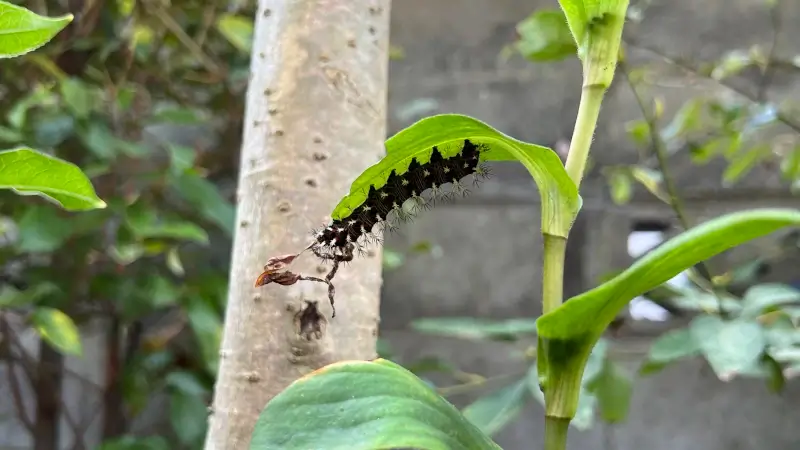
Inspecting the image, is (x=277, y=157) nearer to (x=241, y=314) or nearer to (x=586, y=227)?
(x=241, y=314)

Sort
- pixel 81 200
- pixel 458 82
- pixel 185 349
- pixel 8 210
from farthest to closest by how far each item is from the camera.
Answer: pixel 458 82
pixel 185 349
pixel 8 210
pixel 81 200

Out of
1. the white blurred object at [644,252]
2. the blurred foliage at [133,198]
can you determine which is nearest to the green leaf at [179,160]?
the blurred foliage at [133,198]

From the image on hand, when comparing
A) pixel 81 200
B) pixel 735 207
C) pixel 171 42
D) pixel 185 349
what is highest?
pixel 171 42

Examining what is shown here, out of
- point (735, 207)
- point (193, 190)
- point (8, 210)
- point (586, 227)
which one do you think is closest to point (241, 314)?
point (193, 190)

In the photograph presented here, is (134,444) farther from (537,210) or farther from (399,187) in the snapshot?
(537,210)

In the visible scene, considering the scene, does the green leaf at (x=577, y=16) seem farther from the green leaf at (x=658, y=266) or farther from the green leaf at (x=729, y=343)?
the green leaf at (x=729, y=343)

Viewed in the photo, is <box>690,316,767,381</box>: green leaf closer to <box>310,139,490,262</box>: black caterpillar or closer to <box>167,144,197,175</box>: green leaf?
<box>310,139,490,262</box>: black caterpillar

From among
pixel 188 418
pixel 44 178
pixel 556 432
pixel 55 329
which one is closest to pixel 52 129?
pixel 55 329

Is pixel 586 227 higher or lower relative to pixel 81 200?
higher
